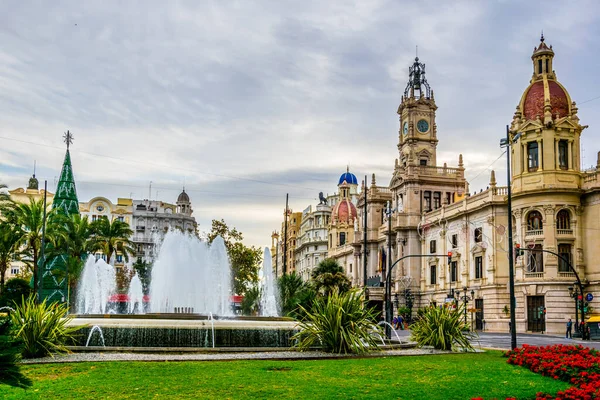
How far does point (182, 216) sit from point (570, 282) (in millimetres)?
86662

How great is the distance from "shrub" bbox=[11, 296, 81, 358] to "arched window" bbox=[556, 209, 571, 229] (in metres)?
39.5

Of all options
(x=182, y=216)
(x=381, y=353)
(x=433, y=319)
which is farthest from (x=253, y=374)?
(x=182, y=216)

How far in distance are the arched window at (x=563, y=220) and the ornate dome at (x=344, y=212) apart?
175ft

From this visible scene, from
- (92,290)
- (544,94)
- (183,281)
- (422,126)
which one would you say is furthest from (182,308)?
(422,126)

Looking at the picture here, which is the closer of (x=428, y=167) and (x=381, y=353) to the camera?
(x=381, y=353)

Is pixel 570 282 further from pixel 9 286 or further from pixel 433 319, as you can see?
pixel 9 286

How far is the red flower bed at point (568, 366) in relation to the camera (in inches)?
443

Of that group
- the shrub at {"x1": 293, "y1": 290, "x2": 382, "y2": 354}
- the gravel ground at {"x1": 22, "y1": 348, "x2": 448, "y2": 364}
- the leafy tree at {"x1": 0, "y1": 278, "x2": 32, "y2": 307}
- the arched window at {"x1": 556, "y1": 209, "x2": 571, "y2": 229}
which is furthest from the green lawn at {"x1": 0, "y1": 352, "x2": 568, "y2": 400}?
the arched window at {"x1": 556, "y1": 209, "x2": 571, "y2": 229}

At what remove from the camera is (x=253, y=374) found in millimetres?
14258

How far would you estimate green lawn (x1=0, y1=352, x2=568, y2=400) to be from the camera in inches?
463

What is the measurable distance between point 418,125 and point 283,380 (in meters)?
63.1

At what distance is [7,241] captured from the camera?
4312cm

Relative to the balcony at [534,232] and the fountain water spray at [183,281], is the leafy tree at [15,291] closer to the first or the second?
the fountain water spray at [183,281]

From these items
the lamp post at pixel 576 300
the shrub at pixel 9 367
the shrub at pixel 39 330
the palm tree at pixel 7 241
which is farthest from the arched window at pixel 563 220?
the shrub at pixel 9 367
